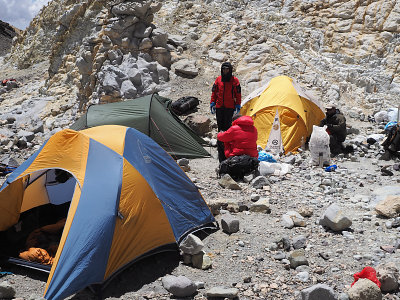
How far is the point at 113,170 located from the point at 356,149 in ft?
23.5

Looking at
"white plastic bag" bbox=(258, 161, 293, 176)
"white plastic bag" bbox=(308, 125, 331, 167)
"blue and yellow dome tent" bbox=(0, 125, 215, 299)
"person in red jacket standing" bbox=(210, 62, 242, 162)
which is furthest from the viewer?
"person in red jacket standing" bbox=(210, 62, 242, 162)

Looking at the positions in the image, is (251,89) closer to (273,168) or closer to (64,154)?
(273,168)

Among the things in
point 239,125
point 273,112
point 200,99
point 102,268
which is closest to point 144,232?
point 102,268

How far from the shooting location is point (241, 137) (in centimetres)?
847

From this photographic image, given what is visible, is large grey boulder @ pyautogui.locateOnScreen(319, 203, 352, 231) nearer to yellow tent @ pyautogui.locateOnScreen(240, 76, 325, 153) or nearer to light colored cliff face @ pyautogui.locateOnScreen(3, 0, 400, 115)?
yellow tent @ pyautogui.locateOnScreen(240, 76, 325, 153)

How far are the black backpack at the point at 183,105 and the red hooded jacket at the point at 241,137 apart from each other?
4258 mm

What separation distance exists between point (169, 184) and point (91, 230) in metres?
1.45

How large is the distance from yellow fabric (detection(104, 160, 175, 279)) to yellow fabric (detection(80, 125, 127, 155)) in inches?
11.8

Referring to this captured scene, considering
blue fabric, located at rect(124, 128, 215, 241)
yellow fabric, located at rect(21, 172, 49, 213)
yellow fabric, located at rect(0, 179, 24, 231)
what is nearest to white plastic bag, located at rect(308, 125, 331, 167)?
blue fabric, located at rect(124, 128, 215, 241)

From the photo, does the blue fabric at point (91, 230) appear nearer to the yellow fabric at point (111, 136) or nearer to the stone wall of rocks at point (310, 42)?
the yellow fabric at point (111, 136)

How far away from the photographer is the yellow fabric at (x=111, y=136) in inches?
220

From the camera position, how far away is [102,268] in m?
4.75

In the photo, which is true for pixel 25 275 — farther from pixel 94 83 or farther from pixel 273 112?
pixel 94 83

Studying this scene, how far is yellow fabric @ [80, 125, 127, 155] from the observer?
5.58m
